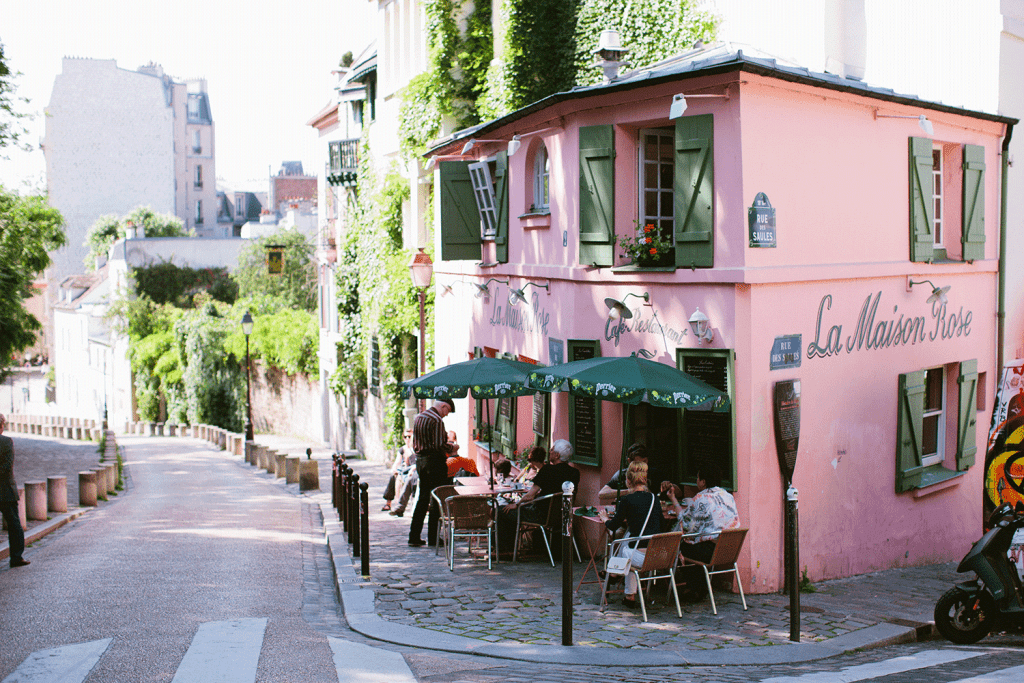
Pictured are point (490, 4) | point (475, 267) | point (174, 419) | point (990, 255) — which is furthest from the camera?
point (174, 419)

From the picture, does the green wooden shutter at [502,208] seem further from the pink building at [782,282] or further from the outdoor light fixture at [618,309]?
the outdoor light fixture at [618,309]

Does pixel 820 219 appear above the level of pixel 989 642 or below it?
above

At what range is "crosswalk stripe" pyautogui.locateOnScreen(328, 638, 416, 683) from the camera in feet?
22.8

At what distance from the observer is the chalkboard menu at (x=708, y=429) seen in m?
10.1

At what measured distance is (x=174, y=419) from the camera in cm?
4591

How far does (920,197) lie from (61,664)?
1012 centimetres

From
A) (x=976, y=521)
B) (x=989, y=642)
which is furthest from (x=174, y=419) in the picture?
(x=989, y=642)

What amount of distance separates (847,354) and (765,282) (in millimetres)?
1708

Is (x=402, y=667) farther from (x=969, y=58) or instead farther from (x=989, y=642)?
(x=969, y=58)

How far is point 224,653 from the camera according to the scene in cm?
763

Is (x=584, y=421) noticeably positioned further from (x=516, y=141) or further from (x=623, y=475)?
(x=516, y=141)

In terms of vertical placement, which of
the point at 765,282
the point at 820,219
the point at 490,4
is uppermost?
the point at 490,4

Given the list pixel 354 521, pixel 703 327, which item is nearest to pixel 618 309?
pixel 703 327

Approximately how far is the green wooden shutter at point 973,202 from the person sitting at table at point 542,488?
5886 millimetres
